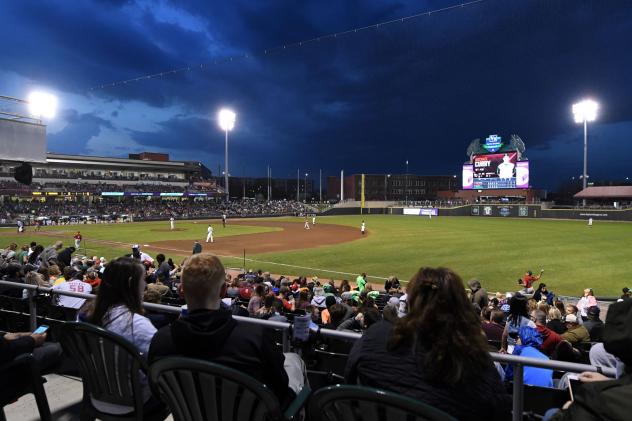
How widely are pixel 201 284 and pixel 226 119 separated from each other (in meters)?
62.6

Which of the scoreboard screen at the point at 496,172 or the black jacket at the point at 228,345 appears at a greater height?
the scoreboard screen at the point at 496,172

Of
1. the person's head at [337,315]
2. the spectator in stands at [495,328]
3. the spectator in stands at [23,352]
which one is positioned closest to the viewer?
the spectator in stands at [23,352]

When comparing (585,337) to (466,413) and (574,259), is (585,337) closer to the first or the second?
(466,413)

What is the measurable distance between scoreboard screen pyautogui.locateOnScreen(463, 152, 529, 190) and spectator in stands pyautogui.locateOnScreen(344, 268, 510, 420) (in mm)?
72638

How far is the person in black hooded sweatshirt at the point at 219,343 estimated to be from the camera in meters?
2.35

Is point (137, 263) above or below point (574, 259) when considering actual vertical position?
→ above

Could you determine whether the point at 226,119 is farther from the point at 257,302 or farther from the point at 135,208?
the point at 257,302

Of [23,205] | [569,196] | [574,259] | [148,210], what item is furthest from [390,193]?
[574,259]

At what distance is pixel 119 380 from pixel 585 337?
22.7 ft

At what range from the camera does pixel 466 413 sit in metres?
2.03

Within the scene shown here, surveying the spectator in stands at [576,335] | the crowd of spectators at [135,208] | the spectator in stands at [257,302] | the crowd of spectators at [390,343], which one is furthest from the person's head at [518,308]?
the crowd of spectators at [135,208]

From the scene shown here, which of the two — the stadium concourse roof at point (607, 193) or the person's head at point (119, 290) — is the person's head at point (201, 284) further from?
the stadium concourse roof at point (607, 193)

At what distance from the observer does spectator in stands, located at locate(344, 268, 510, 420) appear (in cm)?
204

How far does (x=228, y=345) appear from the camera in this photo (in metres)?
2.36
